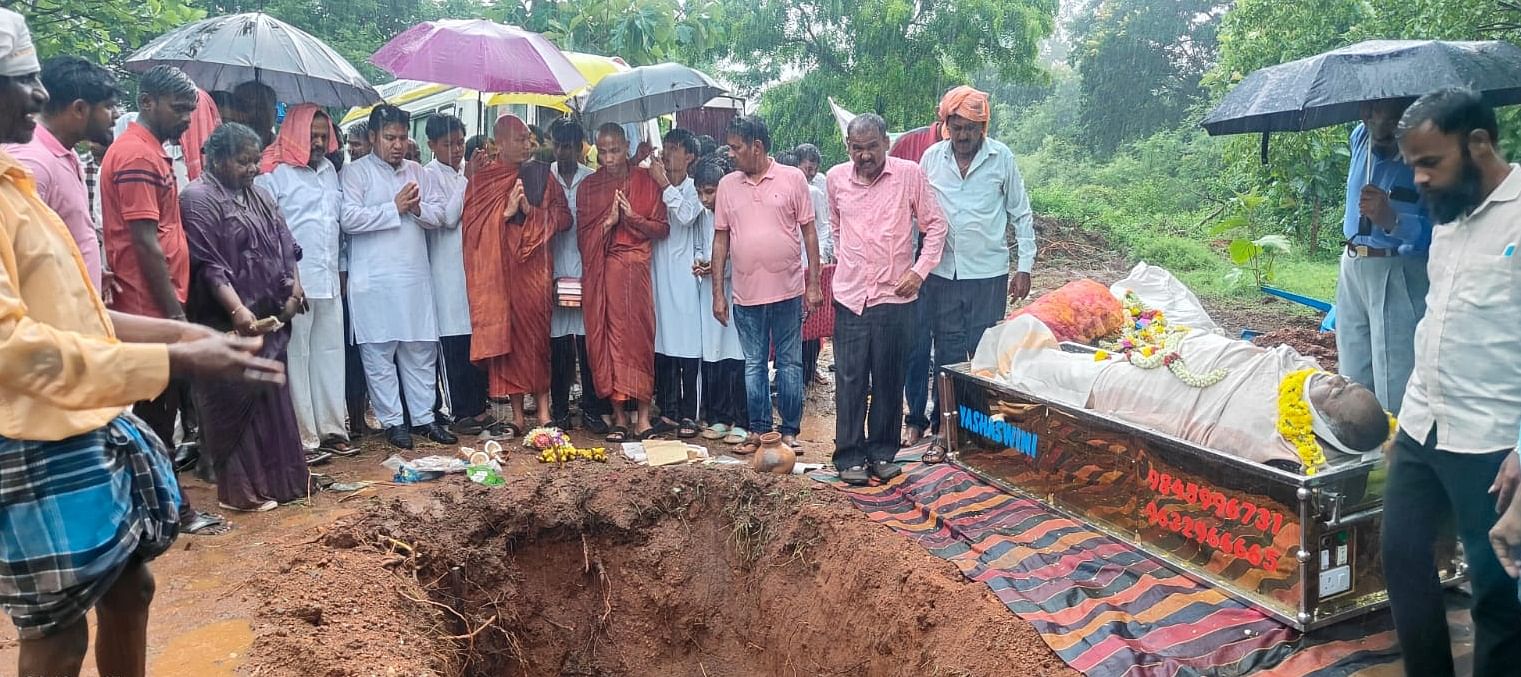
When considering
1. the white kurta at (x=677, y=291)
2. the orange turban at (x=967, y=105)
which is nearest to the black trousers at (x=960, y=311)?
the orange turban at (x=967, y=105)

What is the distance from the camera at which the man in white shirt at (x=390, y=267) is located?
571 centimetres

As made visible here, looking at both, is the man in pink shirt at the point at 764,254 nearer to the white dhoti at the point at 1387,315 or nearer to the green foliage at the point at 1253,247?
the white dhoti at the point at 1387,315

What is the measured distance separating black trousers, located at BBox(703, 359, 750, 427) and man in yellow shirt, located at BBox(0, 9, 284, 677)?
4.26 metres

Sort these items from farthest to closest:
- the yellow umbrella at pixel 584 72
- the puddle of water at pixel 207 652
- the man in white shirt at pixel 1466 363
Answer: the yellow umbrella at pixel 584 72 < the puddle of water at pixel 207 652 < the man in white shirt at pixel 1466 363

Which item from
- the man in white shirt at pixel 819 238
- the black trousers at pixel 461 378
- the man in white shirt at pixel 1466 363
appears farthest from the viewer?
the man in white shirt at pixel 819 238

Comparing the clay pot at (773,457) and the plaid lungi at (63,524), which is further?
the clay pot at (773,457)

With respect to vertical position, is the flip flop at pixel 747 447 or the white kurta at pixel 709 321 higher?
the white kurta at pixel 709 321

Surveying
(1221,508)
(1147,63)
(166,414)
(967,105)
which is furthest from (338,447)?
(1147,63)

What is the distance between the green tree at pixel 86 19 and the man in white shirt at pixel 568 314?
520cm

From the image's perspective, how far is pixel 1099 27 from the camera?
81.8 feet

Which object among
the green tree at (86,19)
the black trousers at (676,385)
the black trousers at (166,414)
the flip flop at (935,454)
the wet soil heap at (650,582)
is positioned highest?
the green tree at (86,19)

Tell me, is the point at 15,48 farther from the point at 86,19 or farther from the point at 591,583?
the point at 86,19

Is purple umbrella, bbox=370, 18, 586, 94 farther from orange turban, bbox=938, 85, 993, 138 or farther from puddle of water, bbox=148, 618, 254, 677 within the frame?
puddle of water, bbox=148, 618, 254, 677

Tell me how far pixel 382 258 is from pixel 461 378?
1018 mm
